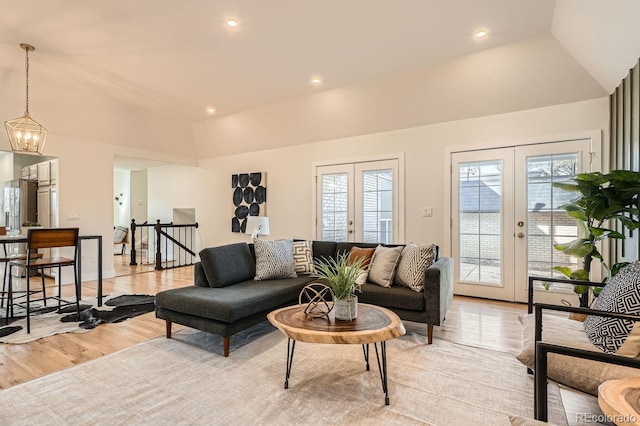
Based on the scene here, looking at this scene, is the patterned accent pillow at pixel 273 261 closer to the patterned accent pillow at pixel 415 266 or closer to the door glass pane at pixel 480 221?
the patterned accent pillow at pixel 415 266

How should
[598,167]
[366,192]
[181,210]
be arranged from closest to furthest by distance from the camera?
[598,167], [366,192], [181,210]

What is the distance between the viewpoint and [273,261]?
357 centimetres

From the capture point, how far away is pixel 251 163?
21.6 feet

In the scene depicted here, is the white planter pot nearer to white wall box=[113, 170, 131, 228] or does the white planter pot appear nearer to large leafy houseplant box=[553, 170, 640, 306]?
large leafy houseplant box=[553, 170, 640, 306]

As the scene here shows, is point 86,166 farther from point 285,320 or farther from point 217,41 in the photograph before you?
point 285,320

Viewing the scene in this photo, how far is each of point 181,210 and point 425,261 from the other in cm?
660

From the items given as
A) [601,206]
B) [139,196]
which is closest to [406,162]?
[601,206]

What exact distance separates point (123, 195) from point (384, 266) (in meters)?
9.32

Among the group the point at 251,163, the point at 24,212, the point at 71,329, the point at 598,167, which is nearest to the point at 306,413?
the point at 71,329

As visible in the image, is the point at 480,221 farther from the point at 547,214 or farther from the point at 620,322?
the point at 620,322

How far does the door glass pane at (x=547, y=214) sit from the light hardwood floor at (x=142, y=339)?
67cm

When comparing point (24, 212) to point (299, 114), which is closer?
point (299, 114)

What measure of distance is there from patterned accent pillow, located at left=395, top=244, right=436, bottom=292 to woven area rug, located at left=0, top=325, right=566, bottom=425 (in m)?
0.59

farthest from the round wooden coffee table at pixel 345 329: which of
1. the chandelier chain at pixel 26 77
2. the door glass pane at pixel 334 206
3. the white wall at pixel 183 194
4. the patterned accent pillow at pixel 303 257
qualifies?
the white wall at pixel 183 194
